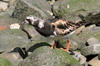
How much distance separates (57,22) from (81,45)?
5.19 feet

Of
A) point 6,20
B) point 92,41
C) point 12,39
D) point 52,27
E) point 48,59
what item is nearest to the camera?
point 48,59

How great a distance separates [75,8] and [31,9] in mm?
1703

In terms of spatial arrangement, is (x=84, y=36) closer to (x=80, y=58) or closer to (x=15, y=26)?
(x=80, y=58)

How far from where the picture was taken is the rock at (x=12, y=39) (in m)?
11.1

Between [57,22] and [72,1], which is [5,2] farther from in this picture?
[57,22]

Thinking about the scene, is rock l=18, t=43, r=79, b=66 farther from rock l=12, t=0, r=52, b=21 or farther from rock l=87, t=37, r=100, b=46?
rock l=12, t=0, r=52, b=21

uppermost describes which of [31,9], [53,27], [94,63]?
[53,27]

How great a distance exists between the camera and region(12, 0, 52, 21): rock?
1329 centimetres

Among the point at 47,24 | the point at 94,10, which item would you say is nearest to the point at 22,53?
the point at 47,24

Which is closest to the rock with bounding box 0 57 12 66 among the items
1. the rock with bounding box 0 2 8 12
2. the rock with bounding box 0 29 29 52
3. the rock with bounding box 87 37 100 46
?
the rock with bounding box 0 29 29 52

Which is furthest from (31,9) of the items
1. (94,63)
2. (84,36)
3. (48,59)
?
(48,59)

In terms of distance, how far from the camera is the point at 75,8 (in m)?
13.6

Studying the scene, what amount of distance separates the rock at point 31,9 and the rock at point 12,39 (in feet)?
4.00

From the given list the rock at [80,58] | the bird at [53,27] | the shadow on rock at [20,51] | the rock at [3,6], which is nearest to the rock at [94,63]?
the rock at [80,58]
